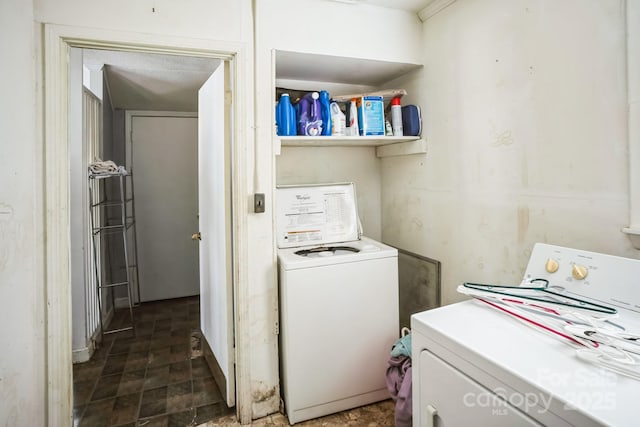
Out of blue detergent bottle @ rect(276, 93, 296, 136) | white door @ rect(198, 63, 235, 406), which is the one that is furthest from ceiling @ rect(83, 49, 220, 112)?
blue detergent bottle @ rect(276, 93, 296, 136)

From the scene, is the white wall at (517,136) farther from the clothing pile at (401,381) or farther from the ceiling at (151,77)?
the ceiling at (151,77)

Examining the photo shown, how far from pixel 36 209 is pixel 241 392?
131 centimetres

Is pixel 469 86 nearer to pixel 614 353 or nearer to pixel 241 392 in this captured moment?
pixel 614 353

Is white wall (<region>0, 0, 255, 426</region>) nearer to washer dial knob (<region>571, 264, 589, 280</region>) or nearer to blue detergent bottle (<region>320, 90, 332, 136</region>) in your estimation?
blue detergent bottle (<region>320, 90, 332, 136</region>)

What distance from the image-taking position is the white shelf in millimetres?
1960

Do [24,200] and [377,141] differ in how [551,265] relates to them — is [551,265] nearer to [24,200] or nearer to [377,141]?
[377,141]

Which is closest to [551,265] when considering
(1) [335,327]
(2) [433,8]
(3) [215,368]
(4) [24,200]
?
(1) [335,327]

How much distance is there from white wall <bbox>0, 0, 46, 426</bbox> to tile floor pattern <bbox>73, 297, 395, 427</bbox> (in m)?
0.55

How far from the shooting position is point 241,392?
5.99 ft

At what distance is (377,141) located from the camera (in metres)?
2.23

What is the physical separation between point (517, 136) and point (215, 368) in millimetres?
2201

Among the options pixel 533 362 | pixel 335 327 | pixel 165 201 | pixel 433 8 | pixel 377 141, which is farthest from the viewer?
pixel 165 201

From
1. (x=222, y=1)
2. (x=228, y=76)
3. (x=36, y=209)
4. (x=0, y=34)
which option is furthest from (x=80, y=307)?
(x=222, y=1)

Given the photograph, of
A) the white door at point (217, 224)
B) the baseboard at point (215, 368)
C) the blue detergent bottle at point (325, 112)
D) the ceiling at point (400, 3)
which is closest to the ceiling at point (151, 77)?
the white door at point (217, 224)
